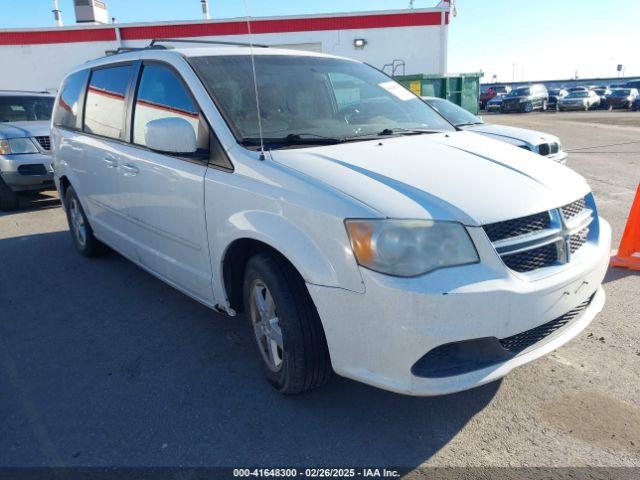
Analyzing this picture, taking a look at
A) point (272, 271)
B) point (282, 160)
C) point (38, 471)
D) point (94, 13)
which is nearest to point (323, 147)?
point (282, 160)

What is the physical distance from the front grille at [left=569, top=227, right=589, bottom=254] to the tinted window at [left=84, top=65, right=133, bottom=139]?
124 inches

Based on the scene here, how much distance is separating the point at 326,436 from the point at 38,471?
1.33 metres

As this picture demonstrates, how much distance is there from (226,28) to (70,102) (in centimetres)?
1536

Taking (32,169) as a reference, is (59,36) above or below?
above

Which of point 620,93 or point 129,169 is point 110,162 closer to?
point 129,169

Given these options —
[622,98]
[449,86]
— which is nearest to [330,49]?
[449,86]

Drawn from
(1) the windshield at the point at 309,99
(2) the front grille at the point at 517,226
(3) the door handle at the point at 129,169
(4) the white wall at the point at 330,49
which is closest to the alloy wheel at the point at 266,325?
(1) the windshield at the point at 309,99

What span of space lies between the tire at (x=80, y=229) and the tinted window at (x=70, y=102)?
2.30 ft

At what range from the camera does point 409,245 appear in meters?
2.07

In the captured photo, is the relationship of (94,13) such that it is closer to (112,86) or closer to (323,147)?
(112,86)

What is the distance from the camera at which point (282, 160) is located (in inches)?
98.7

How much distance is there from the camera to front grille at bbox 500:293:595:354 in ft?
7.32

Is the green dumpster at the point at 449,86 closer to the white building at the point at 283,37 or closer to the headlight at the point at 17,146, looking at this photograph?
the white building at the point at 283,37

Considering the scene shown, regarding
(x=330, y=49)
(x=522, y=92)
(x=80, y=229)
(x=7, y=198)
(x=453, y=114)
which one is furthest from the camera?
(x=522, y=92)
